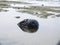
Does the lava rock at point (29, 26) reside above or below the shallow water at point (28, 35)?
above

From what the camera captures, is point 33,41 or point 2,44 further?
point 33,41

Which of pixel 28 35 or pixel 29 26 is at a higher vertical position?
pixel 29 26

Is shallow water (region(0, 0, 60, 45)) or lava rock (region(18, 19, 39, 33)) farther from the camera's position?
lava rock (region(18, 19, 39, 33))

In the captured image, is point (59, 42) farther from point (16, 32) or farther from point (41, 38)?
point (16, 32)

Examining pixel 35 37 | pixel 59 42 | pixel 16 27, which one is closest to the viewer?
pixel 59 42

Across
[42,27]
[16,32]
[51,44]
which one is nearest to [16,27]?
[16,32]

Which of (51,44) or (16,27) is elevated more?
(16,27)

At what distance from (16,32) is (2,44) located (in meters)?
3.38

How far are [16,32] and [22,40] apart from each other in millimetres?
2044

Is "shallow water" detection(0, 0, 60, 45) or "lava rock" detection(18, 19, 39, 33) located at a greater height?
"lava rock" detection(18, 19, 39, 33)

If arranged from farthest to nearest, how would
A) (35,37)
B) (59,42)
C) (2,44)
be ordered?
1. (35,37)
2. (59,42)
3. (2,44)

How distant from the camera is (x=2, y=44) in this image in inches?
567

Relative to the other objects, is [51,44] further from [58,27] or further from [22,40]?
[58,27]

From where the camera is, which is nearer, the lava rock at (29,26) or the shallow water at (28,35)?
the shallow water at (28,35)
